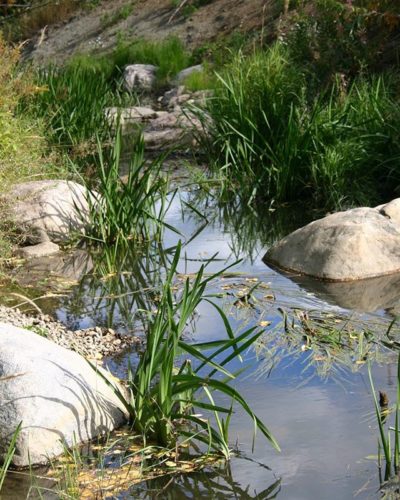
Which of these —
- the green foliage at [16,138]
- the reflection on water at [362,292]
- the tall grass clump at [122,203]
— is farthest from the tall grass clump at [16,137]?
the reflection on water at [362,292]

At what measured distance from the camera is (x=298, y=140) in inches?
390

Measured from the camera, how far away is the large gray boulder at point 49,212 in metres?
8.97

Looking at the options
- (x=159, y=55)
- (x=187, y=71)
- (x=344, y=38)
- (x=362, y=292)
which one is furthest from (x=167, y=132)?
(x=362, y=292)

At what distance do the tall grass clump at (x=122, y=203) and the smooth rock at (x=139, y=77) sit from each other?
11396 millimetres

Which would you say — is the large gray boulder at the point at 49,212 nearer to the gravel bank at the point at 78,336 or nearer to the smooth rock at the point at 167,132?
the gravel bank at the point at 78,336

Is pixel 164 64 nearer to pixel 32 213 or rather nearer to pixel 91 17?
pixel 91 17

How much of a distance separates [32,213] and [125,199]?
97 centimetres

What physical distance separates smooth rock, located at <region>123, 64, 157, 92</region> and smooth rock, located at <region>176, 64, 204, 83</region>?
0.65 meters

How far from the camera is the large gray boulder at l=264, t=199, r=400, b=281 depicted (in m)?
7.75

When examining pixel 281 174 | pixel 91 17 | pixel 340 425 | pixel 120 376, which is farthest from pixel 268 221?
pixel 91 17

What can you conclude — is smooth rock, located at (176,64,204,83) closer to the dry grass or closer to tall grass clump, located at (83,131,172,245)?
the dry grass

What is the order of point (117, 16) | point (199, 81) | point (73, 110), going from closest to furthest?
1. point (73, 110)
2. point (199, 81)
3. point (117, 16)

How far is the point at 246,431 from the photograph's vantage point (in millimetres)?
5090

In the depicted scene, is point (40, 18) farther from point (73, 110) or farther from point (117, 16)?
point (73, 110)
